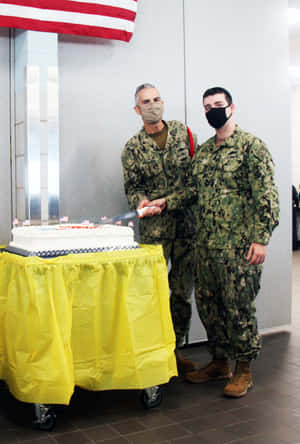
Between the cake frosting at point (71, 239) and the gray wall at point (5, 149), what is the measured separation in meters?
0.59

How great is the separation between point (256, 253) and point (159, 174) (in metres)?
0.80

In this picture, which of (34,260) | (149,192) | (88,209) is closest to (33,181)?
(88,209)

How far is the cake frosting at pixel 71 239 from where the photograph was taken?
2451 mm

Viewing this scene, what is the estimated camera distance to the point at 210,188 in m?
2.90

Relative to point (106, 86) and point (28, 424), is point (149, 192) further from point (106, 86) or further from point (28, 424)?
point (28, 424)

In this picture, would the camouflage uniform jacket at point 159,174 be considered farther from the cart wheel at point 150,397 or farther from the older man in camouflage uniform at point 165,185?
the cart wheel at point 150,397

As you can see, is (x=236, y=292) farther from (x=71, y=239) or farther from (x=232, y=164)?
(x=71, y=239)

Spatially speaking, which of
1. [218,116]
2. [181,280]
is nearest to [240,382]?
[181,280]

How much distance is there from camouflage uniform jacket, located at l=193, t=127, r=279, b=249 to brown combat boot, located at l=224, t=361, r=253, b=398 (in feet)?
2.18

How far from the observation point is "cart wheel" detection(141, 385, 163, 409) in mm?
2584

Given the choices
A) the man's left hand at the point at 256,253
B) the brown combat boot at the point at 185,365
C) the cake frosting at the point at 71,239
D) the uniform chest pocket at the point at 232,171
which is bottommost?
the brown combat boot at the point at 185,365

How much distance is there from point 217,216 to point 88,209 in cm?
96

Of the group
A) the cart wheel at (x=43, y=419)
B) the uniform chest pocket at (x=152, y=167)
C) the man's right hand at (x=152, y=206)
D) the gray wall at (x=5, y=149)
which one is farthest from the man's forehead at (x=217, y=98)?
the cart wheel at (x=43, y=419)

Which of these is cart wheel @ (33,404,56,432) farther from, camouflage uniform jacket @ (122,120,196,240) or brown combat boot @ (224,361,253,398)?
camouflage uniform jacket @ (122,120,196,240)
